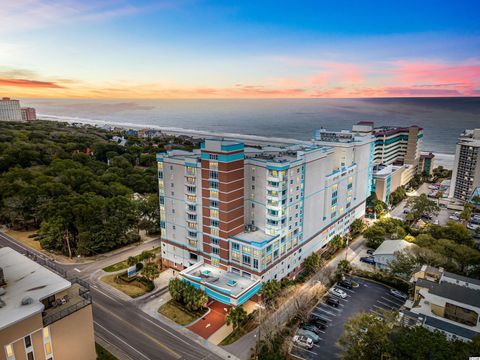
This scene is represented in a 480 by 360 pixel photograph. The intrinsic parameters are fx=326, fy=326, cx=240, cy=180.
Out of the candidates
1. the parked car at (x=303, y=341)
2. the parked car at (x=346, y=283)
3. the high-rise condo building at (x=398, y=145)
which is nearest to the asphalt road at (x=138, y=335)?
the parked car at (x=303, y=341)

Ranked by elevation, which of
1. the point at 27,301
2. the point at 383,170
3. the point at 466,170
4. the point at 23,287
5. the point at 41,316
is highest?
the point at 27,301

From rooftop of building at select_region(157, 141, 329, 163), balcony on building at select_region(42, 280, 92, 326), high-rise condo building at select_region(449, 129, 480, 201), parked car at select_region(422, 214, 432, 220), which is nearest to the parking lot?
rooftop of building at select_region(157, 141, 329, 163)

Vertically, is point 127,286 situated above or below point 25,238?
below

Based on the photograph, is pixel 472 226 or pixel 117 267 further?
pixel 472 226

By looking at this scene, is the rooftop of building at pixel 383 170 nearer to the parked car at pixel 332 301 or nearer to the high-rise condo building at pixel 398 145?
the high-rise condo building at pixel 398 145

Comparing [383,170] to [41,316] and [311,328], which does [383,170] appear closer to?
[311,328]

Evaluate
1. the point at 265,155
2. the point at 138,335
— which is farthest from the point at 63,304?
the point at 265,155
